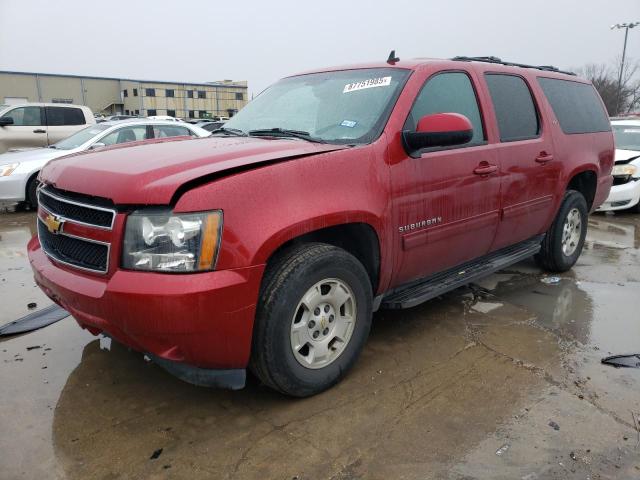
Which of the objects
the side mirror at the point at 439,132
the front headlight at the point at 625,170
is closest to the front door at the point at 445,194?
the side mirror at the point at 439,132

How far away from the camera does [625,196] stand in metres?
8.29

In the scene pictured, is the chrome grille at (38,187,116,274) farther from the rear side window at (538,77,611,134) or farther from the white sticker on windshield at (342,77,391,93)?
the rear side window at (538,77,611,134)

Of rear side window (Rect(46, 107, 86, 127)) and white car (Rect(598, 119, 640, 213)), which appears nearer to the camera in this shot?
white car (Rect(598, 119, 640, 213))

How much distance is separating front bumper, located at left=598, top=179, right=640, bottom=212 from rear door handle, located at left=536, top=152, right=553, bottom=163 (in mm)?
4839

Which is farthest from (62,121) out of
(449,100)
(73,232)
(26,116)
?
(449,100)

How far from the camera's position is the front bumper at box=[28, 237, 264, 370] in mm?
2205

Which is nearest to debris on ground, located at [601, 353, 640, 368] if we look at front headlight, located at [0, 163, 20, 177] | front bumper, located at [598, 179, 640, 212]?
front bumper, located at [598, 179, 640, 212]

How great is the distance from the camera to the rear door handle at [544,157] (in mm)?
4168

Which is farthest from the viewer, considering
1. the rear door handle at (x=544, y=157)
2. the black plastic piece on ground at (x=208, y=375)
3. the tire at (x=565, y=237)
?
the tire at (x=565, y=237)

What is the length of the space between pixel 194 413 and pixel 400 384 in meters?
1.18

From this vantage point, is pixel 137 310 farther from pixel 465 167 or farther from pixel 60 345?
pixel 465 167

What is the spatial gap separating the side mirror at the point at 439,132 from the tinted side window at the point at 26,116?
11105 millimetres

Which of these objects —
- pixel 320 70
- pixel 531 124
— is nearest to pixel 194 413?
pixel 320 70

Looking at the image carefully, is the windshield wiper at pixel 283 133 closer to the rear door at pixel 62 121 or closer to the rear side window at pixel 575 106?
the rear side window at pixel 575 106
